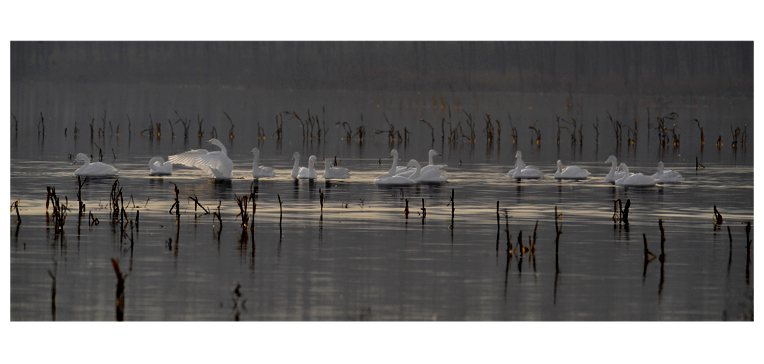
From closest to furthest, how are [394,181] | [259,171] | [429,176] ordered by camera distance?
[394,181] → [429,176] → [259,171]

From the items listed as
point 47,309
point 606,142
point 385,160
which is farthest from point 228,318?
point 606,142

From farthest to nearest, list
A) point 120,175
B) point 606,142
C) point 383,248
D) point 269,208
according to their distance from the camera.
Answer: point 606,142
point 120,175
point 269,208
point 383,248

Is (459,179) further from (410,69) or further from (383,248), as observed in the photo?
(383,248)

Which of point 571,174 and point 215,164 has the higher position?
point 215,164

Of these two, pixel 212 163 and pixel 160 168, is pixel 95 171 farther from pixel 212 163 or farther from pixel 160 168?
pixel 212 163

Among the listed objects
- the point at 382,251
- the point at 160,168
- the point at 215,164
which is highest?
the point at 215,164

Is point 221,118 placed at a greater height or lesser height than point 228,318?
greater

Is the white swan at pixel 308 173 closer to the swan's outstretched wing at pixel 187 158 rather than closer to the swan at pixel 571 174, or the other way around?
the swan's outstretched wing at pixel 187 158

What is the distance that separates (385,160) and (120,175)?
33.3 feet

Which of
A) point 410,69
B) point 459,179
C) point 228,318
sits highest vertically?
point 410,69

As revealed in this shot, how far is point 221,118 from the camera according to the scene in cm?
5691

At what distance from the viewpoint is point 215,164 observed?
25625 millimetres

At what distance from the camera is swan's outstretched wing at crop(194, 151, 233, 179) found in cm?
2564

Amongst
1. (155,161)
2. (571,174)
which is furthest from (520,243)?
(155,161)
